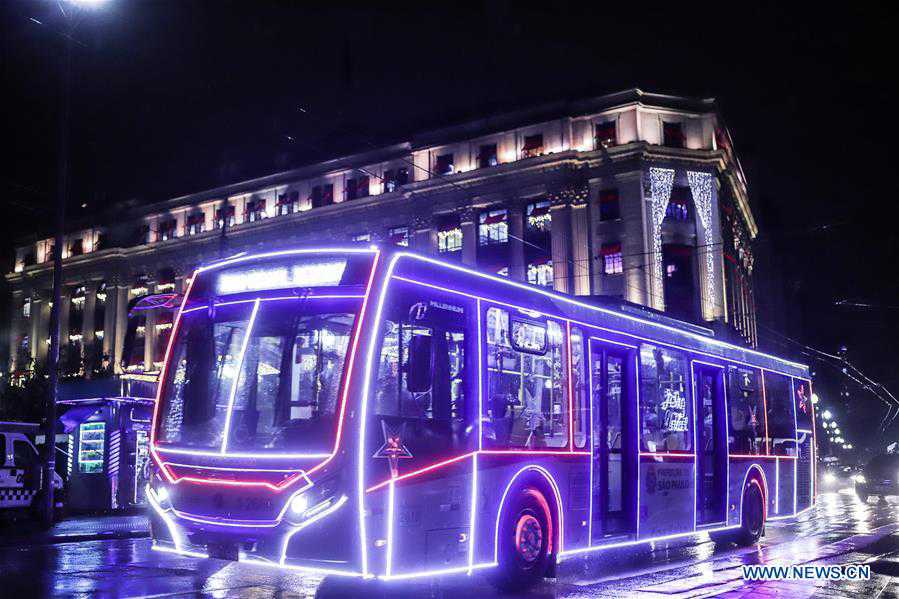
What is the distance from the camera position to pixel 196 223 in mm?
73250

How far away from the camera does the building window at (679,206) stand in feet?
168

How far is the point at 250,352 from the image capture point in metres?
7.78

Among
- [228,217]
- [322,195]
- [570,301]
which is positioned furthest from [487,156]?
[570,301]

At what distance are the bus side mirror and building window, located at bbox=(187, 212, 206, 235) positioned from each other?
6839 centimetres

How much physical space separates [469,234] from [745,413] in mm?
42794

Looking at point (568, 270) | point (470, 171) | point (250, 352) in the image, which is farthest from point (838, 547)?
point (470, 171)

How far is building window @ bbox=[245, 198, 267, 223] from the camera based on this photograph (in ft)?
223

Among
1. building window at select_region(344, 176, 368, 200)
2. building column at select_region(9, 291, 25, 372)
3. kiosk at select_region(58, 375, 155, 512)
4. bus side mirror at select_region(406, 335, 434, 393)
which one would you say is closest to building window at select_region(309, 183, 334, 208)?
building window at select_region(344, 176, 368, 200)

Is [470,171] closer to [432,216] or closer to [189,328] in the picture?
[432,216]

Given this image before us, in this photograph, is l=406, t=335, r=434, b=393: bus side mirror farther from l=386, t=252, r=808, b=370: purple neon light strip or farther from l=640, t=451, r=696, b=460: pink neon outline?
l=640, t=451, r=696, b=460: pink neon outline

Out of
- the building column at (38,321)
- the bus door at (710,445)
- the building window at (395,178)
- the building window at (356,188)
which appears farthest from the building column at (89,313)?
the bus door at (710,445)

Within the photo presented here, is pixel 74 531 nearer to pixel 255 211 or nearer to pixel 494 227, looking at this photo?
pixel 494 227

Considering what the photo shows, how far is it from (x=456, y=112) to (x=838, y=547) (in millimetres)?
47640

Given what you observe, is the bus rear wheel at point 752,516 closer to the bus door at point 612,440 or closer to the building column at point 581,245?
the bus door at point 612,440
